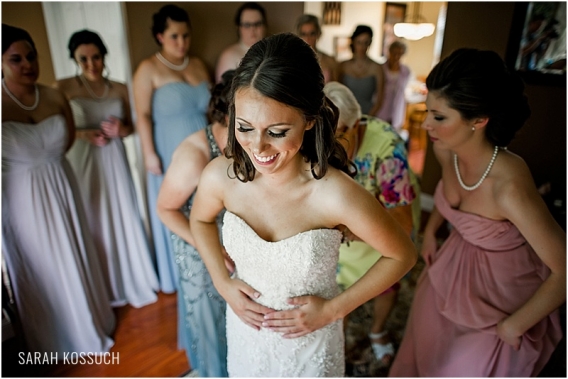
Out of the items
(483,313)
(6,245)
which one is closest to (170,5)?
(6,245)

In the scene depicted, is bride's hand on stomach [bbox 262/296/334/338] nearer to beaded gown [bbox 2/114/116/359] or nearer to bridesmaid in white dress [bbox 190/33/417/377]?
bridesmaid in white dress [bbox 190/33/417/377]

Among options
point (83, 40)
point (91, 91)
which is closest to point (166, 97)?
point (91, 91)

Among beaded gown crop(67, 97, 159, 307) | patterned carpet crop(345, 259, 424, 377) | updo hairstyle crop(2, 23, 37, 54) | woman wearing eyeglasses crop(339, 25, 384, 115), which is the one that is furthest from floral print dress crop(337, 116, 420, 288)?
woman wearing eyeglasses crop(339, 25, 384, 115)

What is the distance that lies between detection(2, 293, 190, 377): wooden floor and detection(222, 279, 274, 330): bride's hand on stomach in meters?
1.02

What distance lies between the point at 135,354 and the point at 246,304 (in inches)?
50.0

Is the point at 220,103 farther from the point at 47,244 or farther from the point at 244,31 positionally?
the point at 244,31

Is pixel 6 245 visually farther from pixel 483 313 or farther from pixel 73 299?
pixel 483 313

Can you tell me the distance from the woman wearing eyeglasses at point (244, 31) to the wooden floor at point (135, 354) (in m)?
1.46

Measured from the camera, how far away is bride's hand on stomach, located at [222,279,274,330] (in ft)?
3.64

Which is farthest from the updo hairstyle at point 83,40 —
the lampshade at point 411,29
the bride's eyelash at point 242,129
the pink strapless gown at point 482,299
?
the lampshade at point 411,29

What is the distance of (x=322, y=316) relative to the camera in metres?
1.07

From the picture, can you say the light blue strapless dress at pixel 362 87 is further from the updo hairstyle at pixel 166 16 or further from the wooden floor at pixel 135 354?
the wooden floor at pixel 135 354

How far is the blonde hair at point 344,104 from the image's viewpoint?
144 cm

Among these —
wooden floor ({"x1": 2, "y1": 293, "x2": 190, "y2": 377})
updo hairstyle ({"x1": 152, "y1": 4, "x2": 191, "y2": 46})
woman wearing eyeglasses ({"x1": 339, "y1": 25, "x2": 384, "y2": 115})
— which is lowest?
wooden floor ({"x1": 2, "y1": 293, "x2": 190, "y2": 377})
